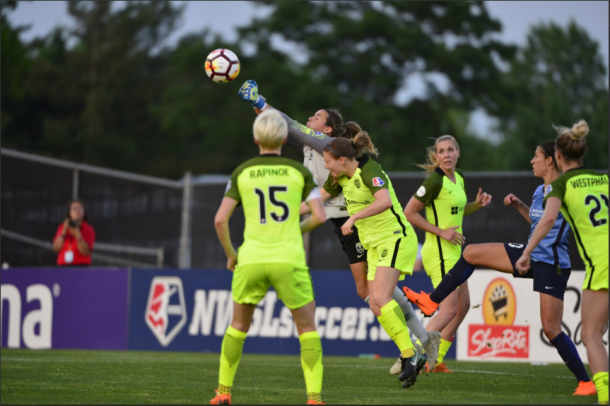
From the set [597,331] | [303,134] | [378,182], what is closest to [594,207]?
[597,331]

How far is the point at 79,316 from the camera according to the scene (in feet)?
43.6

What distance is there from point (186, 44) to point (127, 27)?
13.1 feet

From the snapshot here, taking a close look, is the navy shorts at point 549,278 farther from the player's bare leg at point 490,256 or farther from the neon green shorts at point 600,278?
the neon green shorts at point 600,278

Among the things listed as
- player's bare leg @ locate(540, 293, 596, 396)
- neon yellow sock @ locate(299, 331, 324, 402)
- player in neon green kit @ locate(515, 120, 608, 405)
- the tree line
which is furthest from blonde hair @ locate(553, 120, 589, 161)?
the tree line

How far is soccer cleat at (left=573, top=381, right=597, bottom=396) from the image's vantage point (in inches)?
288

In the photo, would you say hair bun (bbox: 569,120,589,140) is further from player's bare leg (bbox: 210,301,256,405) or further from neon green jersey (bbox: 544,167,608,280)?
player's bare leg (bbox: 210,301,256,405)

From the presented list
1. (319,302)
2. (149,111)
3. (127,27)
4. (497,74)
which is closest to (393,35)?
(497,74)

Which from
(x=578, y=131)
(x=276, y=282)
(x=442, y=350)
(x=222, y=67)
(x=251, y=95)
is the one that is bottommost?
(x=442, y=350)

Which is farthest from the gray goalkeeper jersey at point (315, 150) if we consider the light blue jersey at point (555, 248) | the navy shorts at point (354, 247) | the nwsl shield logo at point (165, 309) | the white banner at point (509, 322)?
the nwsl shield logo at point (165, 309)

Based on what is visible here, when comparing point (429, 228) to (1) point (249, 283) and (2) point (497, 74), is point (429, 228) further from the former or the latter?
(2) point (497, 74)

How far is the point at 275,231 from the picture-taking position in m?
6.00

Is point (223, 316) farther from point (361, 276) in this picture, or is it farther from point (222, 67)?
point (222, 67)

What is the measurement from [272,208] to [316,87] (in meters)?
36.1

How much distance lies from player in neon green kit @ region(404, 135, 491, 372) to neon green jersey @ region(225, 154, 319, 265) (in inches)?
115
